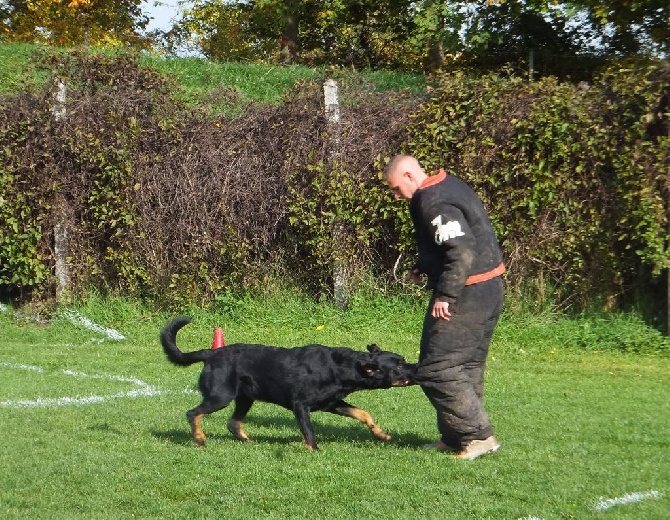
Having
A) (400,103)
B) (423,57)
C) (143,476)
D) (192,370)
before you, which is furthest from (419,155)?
(423,57)

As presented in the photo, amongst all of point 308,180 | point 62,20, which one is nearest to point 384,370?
point 308,180

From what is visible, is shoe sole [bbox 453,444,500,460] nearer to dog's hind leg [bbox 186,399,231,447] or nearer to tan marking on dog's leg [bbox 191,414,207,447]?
dog's hind leg [bbox 186,399,231,447]

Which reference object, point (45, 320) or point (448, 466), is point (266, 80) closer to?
point (45, 320)

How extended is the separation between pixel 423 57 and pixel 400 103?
14.4 metres

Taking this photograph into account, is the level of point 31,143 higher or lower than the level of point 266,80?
lower

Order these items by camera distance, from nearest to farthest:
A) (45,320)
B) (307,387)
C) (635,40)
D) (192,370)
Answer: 1. (307,387)
2. (192,370)
3. (45,320)
4. (635,40)

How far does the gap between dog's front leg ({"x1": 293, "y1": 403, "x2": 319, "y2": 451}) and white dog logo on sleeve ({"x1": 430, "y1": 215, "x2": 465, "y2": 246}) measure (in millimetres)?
1632

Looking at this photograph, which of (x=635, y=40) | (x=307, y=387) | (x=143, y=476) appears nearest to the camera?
(x=143, y=476)

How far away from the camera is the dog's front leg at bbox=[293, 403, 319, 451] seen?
6.88m

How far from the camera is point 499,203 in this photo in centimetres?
1216

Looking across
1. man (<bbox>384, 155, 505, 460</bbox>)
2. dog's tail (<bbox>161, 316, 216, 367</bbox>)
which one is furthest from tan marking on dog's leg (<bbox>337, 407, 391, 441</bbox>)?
dog's tail (<bbox>161, 316, 216, 367</bbox>)

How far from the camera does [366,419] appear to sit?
7.19m

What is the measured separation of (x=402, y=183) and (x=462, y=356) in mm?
1279

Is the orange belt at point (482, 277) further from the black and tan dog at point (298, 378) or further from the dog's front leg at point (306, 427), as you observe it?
the dog's front leg at point (306, 427)
